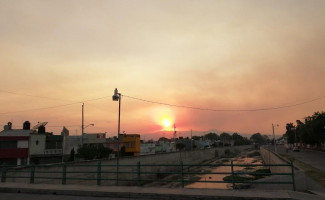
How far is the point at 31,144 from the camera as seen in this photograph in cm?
5244

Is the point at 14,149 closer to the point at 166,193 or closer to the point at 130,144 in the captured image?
the point at 130,144

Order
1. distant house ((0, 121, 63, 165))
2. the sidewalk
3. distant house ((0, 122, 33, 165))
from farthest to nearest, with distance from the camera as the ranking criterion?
1. distant house ((0, 121, 63, 165))
2. distant house ((0, 122, 33, 165))
3. the sidewalk

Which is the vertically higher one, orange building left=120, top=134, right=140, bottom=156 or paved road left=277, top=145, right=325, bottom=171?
orange building left=120, top=134, right=140, bottom=156

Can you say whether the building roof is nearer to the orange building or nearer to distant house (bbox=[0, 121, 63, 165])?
distant house (bbox=[0, 121, 63, 165])

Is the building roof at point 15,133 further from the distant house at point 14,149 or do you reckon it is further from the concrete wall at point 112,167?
the concrete wall at point 112,167

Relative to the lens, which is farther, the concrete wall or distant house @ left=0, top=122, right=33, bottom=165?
distant house @ left=0, top=122, right=33, bottom=165

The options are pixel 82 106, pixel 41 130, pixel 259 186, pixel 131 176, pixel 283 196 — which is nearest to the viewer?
pixel 283 196

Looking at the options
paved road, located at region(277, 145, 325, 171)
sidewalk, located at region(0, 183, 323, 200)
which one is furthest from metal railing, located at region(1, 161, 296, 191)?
paved road, located at region(277, 145, 325, 171)

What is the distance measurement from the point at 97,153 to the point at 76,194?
41464 millimetres

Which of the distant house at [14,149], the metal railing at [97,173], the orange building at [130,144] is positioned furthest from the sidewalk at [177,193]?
the orange building at [130,144]

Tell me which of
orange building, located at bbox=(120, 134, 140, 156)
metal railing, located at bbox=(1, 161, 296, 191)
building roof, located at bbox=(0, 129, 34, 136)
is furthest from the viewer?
orange building, located at bbox=(120, 134, 140, 156)

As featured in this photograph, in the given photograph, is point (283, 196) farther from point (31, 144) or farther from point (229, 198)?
point (31, 144)

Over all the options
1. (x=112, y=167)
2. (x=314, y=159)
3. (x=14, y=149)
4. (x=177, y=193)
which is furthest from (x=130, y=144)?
(x=177, y=193)

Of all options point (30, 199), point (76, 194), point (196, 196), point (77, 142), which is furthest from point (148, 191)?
point (77, 142)
